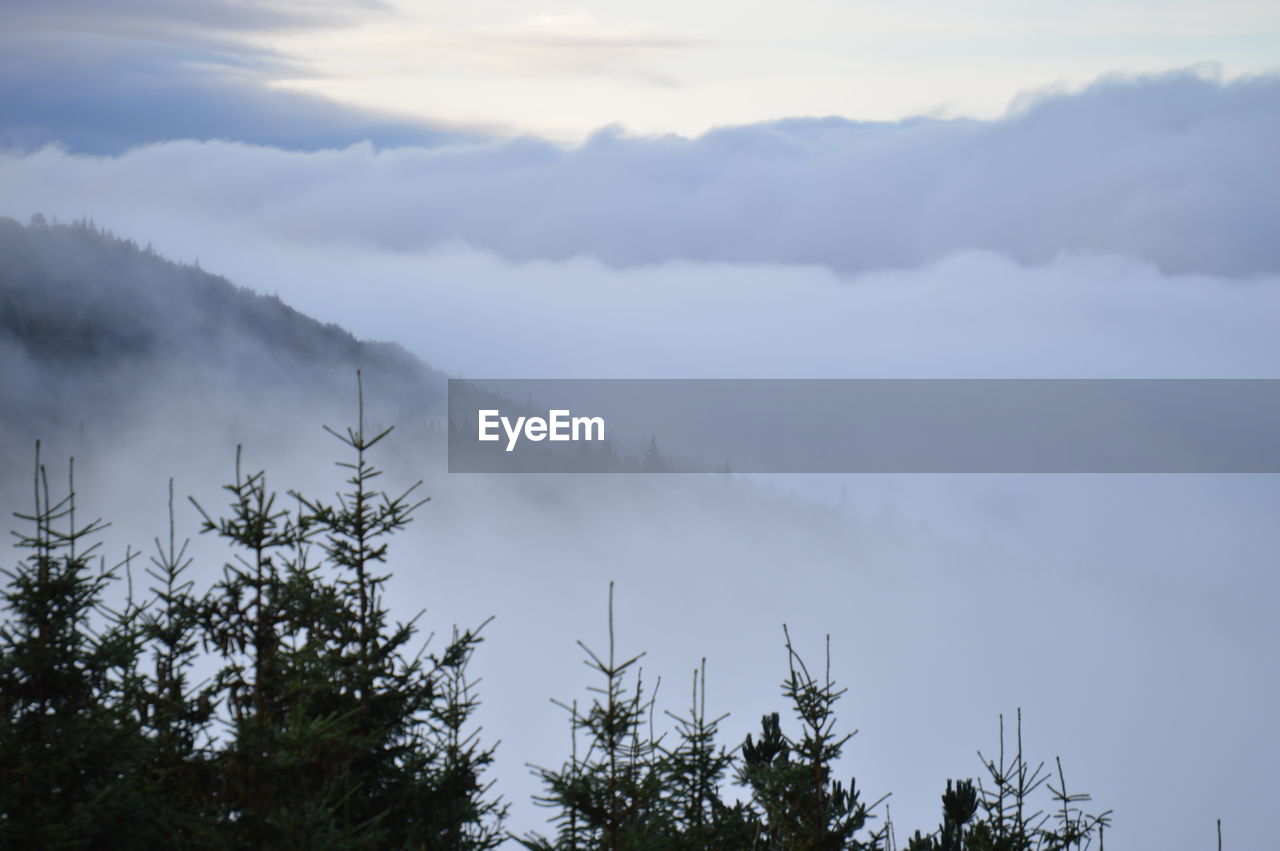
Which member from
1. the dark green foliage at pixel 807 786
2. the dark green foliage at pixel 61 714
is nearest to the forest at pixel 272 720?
the dark green foliage at pixel 61 714

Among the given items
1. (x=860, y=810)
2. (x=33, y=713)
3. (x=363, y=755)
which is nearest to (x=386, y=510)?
(x=363, y=755)

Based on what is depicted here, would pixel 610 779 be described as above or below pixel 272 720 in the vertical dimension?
below

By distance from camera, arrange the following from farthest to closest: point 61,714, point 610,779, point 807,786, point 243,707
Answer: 1. point 807,786
2. point 610,779
3. point 243,707
4. point 61,714

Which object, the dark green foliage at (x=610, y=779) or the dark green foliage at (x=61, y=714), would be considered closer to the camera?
the dark green foliage at (x=61, y=714)

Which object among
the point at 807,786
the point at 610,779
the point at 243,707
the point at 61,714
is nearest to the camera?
the point at 61,714

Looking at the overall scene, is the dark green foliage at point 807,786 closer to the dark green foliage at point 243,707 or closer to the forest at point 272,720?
the forest at point 272,720

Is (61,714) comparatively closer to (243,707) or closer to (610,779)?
(243,707)

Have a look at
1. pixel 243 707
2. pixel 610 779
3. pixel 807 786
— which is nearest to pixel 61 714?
pixel 243 707

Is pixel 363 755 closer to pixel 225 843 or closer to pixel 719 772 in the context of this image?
pixel 225 843

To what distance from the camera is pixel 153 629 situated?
1091 centimetres

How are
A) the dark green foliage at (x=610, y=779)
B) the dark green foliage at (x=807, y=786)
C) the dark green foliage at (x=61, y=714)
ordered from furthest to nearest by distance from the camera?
1. the dark green foliage at (x=807, y=786)
2. the dark green foliage at (x=610, y=779)
3. the dark green foliage at (x=61, y=714)

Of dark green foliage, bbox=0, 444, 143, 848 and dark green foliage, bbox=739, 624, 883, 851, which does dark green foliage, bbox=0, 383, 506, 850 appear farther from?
dark green foliage, bbox=739, 624, 883, 851

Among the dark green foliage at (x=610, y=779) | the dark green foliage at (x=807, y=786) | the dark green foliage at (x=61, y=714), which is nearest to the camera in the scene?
the dark green foliage at (x=61, y=714)

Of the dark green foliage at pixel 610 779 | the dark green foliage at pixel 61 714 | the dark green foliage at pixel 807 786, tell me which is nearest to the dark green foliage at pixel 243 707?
the dark green foliage at pixel 61 714
